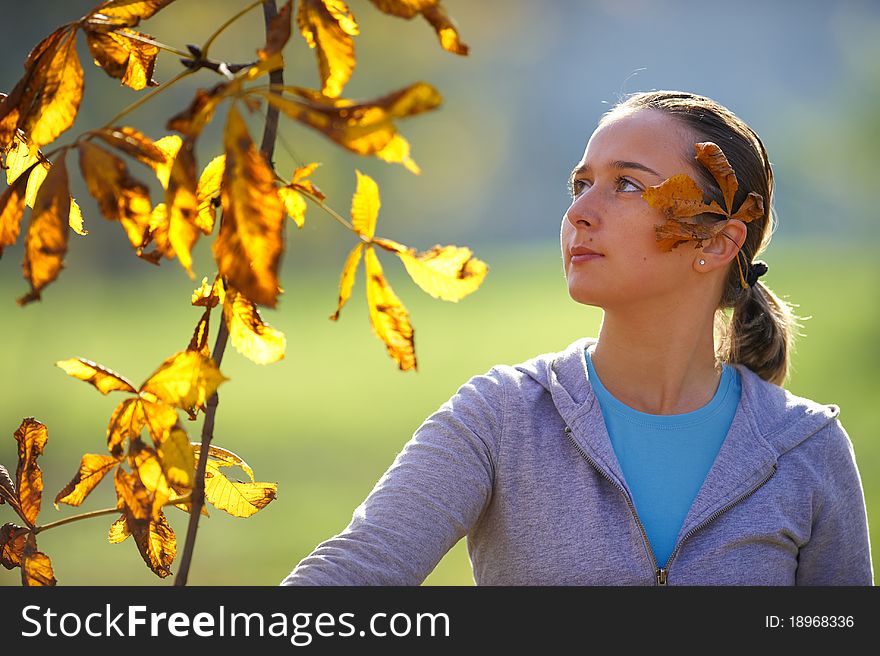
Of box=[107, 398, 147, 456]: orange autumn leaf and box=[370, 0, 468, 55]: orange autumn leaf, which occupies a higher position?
box=[370, 0, 468, 55]: orange autumn leaf

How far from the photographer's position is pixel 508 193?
31.8 feet

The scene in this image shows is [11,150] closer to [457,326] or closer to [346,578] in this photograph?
[346,578]

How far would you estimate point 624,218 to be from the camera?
2.78ft

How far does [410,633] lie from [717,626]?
186 mm

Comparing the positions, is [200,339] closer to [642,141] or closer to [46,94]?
[46,94]

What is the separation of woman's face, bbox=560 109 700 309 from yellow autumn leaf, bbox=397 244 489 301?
15.0 inches

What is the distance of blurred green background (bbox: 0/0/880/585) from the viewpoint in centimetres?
408

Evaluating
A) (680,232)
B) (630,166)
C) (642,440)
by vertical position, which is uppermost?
(630,166)

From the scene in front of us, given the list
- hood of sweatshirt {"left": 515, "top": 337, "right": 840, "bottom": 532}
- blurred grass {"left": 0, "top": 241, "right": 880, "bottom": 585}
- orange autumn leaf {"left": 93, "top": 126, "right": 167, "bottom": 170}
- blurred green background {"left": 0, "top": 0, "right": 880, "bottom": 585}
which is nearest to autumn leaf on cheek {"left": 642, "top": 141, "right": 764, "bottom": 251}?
hood of sweatshirt {"left": 515, "top": 337, "right": 840, "bottom": 532}

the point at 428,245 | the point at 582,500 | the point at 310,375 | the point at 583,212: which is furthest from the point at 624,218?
the point at 428,245

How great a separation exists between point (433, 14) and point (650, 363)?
58cm

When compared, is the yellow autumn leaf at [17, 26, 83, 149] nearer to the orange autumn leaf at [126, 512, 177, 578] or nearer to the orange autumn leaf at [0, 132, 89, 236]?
the orange autumn leaf at [0, 132, 89, 236]

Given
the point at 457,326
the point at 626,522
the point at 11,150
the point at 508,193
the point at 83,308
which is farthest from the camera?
the point at 508,193

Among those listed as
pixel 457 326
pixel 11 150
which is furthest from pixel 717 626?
pixel 457 326
